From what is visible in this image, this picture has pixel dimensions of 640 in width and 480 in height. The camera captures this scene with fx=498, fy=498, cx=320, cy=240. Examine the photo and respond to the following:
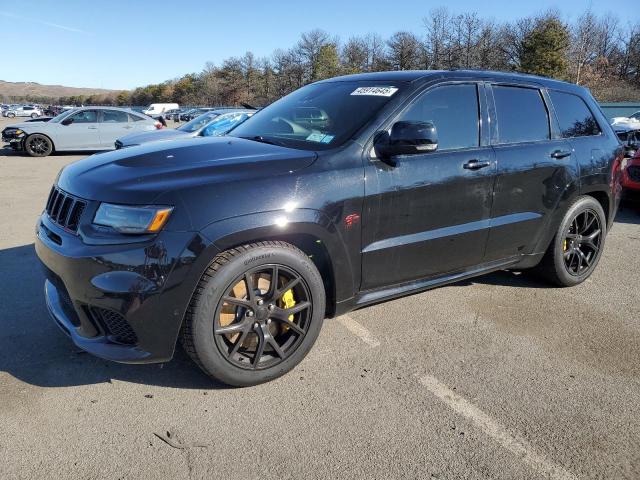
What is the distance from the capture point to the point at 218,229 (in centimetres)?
250

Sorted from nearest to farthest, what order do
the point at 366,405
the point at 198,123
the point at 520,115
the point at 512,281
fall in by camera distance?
the point at 366,405, the point at 520,115, the point at 512,281, the point at 198,123

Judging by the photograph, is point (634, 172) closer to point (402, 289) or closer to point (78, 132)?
point (402, 289)

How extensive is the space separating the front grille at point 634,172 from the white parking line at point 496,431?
657 centimetres

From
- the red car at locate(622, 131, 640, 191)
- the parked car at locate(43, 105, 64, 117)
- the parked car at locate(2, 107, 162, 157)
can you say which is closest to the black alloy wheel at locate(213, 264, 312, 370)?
the red car at locate(622, 131, 640, 191)

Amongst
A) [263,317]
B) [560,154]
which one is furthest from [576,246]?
[263,317]

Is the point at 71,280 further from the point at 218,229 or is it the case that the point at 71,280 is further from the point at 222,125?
the point at 222,125

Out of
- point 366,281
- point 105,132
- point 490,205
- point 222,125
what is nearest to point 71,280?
point 366,281

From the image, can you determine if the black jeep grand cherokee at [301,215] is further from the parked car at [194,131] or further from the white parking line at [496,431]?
the parked car at [194,131]

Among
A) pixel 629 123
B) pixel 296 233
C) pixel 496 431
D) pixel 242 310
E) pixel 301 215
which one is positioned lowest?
pixel 496 431

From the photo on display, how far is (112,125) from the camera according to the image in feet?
51.8

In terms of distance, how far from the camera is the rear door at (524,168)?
146 inches

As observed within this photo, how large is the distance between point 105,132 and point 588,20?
223 ft

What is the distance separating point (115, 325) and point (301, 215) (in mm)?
1116

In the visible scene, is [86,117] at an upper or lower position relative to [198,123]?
upper
